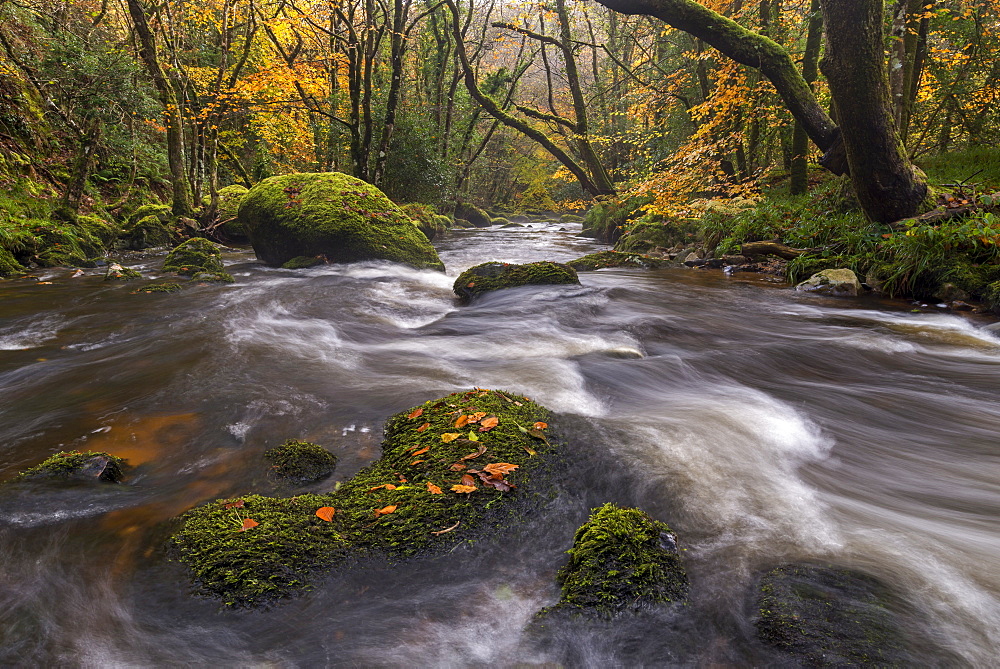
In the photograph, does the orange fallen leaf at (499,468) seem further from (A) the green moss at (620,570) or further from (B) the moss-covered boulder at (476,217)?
(B) the moss-covered boulder at (476,217)

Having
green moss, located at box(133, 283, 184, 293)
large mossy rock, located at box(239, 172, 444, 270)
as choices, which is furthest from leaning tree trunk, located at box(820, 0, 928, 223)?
green moss, located at box(133, 283, 184, 293)

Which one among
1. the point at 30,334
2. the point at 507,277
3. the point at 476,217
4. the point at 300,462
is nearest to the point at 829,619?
the point at 300,462

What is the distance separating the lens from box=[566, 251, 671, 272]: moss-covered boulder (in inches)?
457

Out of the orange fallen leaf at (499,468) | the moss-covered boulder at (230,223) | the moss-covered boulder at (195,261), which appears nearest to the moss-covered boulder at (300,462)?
the orange fallen leaf at (499,468)

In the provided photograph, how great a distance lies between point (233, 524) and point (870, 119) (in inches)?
339

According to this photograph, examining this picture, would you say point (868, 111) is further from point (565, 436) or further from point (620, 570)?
point (620, 570)

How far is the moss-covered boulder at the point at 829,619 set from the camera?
1784 millimetres

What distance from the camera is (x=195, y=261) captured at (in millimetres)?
9664

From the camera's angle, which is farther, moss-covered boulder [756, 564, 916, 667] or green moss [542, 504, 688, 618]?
green moss [542, 504, 688, 618]

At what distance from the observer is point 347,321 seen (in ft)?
22.9

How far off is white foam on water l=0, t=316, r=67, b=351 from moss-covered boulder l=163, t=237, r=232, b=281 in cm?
293

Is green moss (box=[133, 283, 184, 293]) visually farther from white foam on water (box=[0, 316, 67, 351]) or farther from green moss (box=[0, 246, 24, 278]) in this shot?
green moss (box=[0, 246, 24, 278])

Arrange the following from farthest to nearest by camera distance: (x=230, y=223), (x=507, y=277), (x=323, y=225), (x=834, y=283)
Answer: (x=230, y=223) < (x=323, y=225) < (x=507, y=277) < (x=834, y=283)

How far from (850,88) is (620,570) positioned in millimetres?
7759
